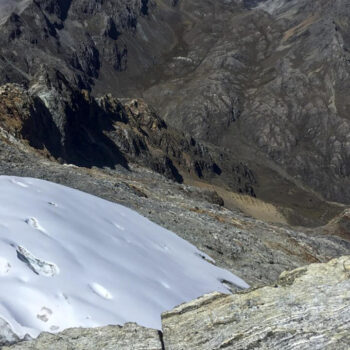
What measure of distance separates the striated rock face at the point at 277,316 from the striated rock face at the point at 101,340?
1.30ft

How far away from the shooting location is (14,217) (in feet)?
54.6

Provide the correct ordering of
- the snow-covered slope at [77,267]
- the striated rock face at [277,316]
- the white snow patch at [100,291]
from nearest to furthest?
the striated rock face at [277,316], the snow-covered slope at [77,267], the white snow patch at [100,291]

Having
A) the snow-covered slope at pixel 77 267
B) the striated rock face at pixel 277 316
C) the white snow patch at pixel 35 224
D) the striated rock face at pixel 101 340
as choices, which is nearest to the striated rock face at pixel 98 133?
the snow-covered slope at pixel 77 267

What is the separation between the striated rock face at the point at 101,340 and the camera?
446 inches

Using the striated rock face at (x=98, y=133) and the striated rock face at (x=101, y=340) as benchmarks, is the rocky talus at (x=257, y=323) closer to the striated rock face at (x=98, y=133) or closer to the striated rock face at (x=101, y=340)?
the striated rock face at (x=101, y=340)

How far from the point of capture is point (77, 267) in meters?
15.2

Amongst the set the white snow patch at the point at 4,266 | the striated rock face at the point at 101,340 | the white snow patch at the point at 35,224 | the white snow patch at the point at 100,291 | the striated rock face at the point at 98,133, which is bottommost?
the striated rock face at the point at 98,133

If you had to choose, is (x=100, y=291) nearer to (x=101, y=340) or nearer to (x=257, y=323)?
(x=101, y=340)

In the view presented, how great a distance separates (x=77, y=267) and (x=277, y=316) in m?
6.30

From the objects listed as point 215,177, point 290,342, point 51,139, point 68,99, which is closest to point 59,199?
point 290,342

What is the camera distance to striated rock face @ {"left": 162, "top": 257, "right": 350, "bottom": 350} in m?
10.2

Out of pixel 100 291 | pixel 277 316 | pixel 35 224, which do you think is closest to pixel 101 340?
pixel 100 291

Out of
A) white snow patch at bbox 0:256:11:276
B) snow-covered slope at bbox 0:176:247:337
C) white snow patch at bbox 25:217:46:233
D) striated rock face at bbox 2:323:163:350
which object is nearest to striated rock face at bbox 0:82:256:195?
snow-covered slope at bbox 0:176:247:337

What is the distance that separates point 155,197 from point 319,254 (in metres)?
14.2
